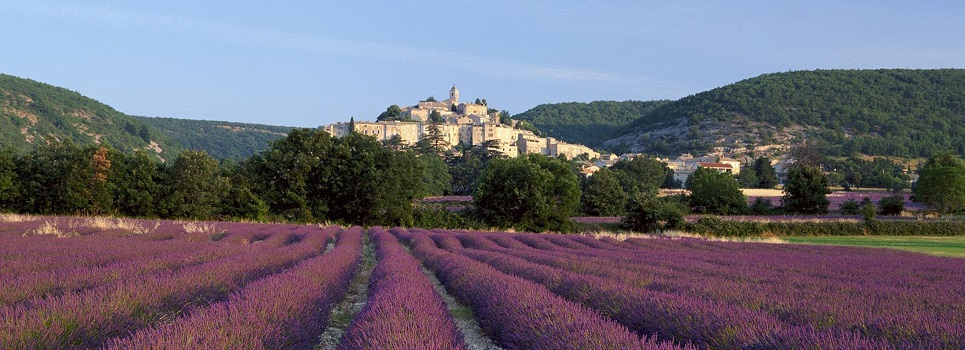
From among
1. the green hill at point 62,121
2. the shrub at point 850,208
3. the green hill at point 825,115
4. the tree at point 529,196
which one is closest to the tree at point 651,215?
the tree at point 529,196

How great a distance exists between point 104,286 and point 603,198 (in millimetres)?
47500

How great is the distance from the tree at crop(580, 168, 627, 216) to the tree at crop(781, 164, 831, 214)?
12.9 meters

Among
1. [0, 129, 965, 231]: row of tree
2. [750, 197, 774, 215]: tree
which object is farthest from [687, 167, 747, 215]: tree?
[0, 129, 965, 231]: row of tree

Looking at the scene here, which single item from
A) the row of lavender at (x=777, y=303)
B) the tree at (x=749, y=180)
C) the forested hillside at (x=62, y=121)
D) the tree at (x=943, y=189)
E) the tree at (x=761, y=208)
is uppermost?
the forested hillside at (x=62, y=121)

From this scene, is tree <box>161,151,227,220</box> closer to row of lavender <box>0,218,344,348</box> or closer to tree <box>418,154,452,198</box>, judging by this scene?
row of lavender <box>0,218,344,348</box>

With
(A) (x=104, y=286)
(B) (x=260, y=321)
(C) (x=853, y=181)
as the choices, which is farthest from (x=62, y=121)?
(C) (x=853, y=181)

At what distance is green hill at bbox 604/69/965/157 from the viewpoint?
5221 inches

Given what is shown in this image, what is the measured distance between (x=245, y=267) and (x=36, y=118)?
123800mm

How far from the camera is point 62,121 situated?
363ft

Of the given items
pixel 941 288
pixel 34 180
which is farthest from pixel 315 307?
pixel 34 180

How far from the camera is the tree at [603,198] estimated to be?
168 feet

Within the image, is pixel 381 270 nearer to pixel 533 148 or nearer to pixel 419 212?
pixel 419 212

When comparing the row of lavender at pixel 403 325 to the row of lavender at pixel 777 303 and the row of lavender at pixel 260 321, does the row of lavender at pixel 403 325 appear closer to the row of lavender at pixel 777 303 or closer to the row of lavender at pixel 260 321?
the row of lavender at pixel 260 321

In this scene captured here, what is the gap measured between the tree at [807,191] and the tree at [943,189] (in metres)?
7.09
